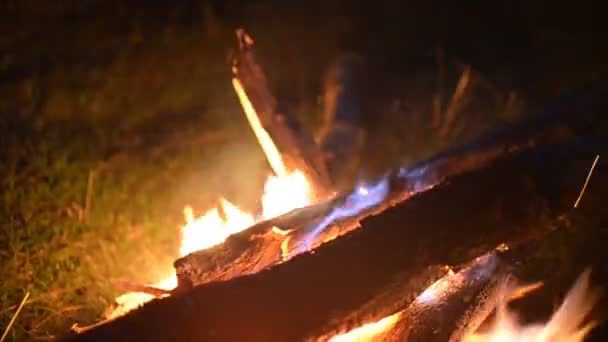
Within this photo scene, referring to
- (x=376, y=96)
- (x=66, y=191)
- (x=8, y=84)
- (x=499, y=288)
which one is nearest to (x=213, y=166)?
(x=66, y=191)

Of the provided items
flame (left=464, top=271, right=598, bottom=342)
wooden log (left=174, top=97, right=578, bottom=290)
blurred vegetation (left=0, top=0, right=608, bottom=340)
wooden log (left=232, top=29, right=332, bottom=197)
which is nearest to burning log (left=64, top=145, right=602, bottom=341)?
wooden log (left=174, top=97, right=578, bottom=290)

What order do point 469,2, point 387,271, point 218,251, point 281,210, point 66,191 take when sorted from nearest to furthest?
Answer: point 387,271
point 218,251
point 281,210
point 66,191
point 469,2

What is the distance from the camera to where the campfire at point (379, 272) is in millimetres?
1957

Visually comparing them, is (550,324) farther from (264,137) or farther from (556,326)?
(264,137)

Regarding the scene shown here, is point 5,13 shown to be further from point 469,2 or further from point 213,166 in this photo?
point 469,2

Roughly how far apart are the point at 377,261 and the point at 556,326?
2.30 feet

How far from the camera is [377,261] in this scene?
Result: 2.09m

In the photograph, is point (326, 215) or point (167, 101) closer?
point (326, 215)

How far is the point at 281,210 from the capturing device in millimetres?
2828

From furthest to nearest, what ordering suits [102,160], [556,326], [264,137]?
[102,160], [264,137], [556,326]

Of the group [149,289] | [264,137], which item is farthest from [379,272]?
[264,137]

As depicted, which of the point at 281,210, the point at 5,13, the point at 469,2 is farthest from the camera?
the point at 469,2

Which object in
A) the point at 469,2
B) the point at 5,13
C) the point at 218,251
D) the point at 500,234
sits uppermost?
the point at 5,13

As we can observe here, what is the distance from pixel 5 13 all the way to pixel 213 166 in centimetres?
175
